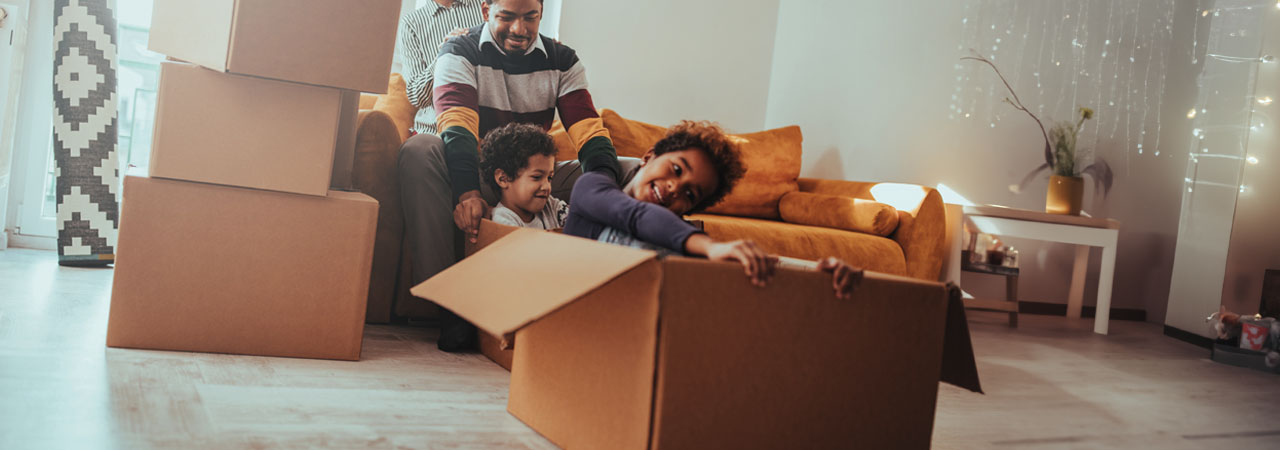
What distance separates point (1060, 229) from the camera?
10.6ft

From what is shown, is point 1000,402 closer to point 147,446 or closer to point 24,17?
point 147,446

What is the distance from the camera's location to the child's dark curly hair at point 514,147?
1763 millimetres

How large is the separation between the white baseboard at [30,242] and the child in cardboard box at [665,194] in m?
2.60

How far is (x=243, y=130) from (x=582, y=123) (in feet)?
2.80

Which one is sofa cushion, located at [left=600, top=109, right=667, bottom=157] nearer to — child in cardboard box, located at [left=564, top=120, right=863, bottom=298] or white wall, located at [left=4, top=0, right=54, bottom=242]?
child in cardboard box, located at [left=564, top=120, right=863, bottom=298]

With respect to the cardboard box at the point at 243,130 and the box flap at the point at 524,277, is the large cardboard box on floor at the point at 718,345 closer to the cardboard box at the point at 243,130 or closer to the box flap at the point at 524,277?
the box flap at the point at 524,277

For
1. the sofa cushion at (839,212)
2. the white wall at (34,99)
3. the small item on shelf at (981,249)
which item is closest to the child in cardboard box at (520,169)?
the sofa cushion at (839,212)

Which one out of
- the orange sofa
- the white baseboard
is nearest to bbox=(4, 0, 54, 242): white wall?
the white baseboard

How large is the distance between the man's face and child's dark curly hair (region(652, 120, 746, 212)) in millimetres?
805

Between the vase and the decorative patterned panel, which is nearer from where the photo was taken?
the decorative patterned panel

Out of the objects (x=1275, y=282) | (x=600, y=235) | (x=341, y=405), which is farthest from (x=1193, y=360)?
(x=341, y=405)

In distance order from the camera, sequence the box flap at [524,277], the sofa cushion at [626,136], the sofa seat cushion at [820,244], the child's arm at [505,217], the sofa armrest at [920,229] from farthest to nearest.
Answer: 1. the sofa cushion at [626,136]
2. the sofa armrest at [920,229]
3. the sofa seat cushion at [820,244]
4. the child's arm at [505,217]
5. the box flap at [524,277]

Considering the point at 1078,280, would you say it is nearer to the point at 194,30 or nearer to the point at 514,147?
the point at 514,147

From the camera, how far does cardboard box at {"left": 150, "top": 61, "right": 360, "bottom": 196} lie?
142 centimetres
